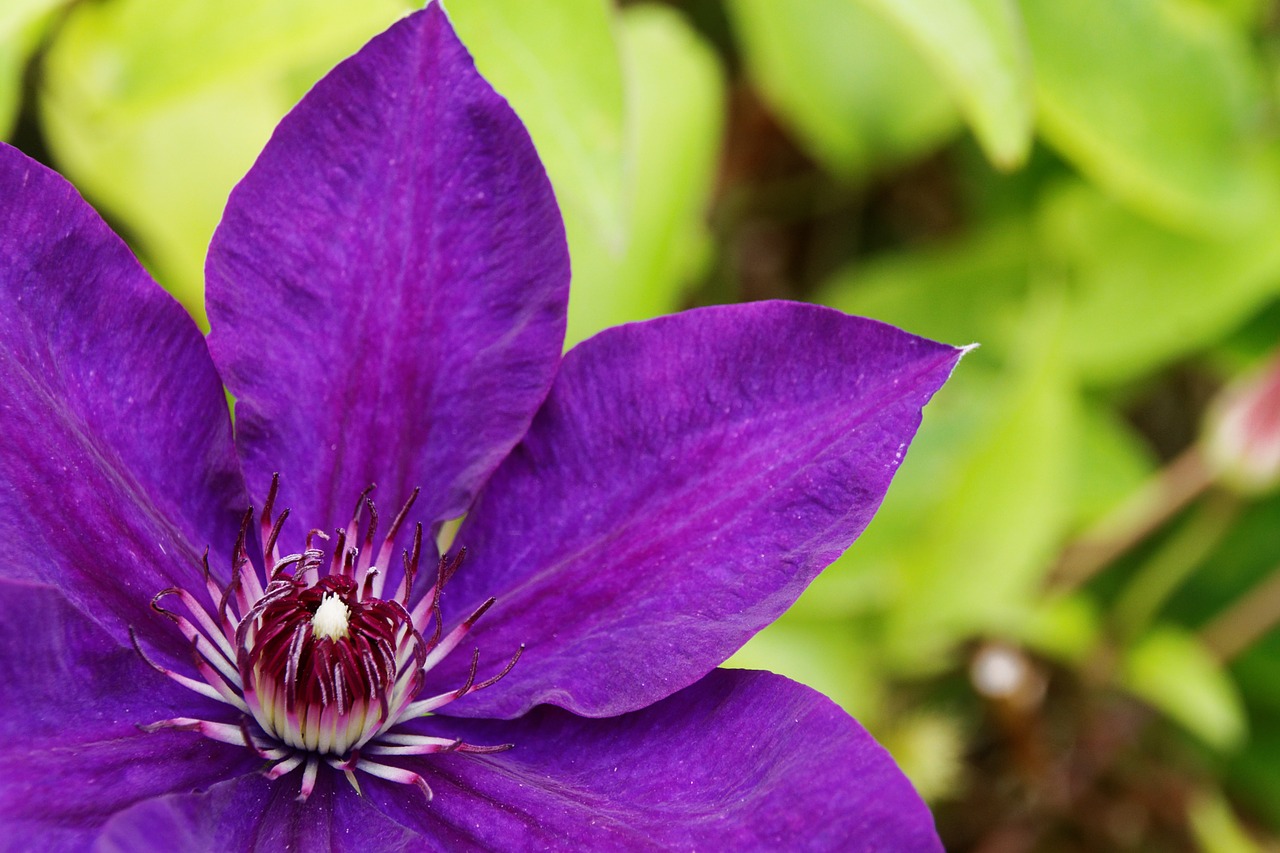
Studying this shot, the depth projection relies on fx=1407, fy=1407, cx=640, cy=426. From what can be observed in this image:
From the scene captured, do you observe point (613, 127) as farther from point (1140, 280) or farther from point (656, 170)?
point (1140, 280)

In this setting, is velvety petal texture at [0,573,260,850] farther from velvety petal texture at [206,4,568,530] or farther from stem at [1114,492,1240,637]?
stem at [1114,492,1240,637]

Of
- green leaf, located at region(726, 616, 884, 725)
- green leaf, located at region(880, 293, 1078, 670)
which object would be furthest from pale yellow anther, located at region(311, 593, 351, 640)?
green leaf, located at region(880, 293, 1078, 670)

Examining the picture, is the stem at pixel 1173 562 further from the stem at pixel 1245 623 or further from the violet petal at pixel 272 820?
the violet petal at pixel 272 820

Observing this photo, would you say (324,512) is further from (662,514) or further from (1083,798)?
(1083,798)

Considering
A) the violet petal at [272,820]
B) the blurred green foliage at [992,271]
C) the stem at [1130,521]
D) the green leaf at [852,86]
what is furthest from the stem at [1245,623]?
the violet petal at [272,820]

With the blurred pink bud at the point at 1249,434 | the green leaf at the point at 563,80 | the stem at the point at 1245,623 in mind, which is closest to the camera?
the green leaf at the point at 563,80

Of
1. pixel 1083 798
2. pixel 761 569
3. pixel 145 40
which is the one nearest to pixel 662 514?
pixel 761 569

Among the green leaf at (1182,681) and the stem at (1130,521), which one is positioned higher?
Result: the stem at (1130,521)

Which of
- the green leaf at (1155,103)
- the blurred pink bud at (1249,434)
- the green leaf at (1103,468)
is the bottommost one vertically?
the green leaf at (1103,468)
